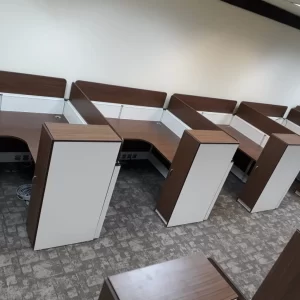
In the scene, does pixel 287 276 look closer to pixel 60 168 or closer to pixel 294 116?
pixel 60 168

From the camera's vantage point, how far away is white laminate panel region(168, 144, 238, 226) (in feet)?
9.27

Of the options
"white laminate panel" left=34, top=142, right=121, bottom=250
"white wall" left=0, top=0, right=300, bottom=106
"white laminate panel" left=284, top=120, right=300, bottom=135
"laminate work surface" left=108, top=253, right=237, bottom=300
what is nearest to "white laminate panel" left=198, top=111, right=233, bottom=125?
"white wall" left=0, top=0, right=300, bottom=106

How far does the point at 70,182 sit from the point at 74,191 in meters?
0.10

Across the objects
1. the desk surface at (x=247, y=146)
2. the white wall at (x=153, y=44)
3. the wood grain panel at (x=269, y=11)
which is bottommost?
the desk surface at (x=247, y=146)

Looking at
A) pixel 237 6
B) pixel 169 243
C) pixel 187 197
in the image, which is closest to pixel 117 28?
pixel 237 6

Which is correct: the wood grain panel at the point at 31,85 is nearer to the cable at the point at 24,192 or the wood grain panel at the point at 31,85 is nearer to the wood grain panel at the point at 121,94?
the wood grain panel at the point at 121,94

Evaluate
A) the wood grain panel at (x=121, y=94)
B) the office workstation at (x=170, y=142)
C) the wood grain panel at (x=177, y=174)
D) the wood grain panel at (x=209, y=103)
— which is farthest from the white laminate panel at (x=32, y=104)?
the wood grain panel at (x=209, y=103)

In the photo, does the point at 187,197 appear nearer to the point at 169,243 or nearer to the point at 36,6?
the point at 169,243

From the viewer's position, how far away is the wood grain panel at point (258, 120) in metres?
4.17

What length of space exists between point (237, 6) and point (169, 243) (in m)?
3.03

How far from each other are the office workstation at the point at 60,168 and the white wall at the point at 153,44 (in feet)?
1.26

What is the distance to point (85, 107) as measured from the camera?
9.80 ft

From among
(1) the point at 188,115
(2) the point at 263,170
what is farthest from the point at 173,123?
(2) the point at 263,170

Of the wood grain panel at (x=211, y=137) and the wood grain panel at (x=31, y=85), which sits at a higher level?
the wood grain panel at (x=211, y=137)
